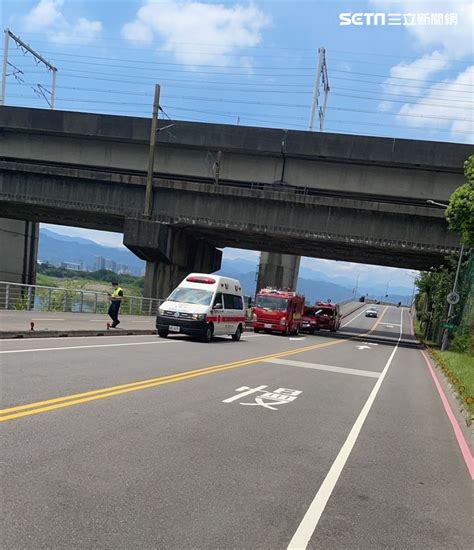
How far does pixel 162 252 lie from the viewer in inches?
1367

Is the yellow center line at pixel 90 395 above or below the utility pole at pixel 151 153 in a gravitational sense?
below

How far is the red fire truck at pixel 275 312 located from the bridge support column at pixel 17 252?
23477 millimetres

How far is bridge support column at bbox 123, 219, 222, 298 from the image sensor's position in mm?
34159

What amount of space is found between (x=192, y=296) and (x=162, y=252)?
16046mm

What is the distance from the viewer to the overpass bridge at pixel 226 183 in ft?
105

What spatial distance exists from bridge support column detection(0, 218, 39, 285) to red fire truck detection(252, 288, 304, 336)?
924 inches

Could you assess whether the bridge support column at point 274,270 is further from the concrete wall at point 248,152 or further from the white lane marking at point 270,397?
the white lane marking at point 270,397

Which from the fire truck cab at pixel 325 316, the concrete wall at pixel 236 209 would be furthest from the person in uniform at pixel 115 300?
the fire truck cab at pixel 325 316

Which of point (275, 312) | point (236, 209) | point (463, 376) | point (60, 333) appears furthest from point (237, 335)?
point (236, 209)

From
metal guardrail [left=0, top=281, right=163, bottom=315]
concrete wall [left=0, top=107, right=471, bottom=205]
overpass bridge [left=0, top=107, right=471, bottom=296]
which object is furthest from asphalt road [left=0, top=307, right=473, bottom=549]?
concrete wall [left=0, top=107, right=471, bottom=205]

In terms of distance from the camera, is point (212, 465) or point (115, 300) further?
point (115, 300)

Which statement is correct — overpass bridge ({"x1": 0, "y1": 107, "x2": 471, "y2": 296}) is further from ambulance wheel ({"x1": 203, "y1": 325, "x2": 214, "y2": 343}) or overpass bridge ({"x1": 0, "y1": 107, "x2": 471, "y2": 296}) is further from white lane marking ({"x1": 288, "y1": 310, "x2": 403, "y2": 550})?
white lane marking ({"x1": 288, "y1": 310, "x2": 403, "y2": 550})

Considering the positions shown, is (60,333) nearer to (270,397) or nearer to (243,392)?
(243,392)

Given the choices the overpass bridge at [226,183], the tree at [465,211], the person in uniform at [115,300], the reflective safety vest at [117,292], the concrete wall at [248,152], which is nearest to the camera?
the reflective safety vest at [117,292]
